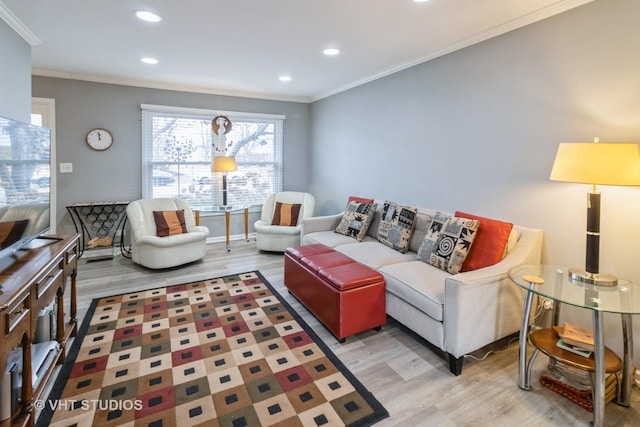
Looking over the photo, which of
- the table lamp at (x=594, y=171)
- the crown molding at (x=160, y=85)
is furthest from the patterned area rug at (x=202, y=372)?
the crown molding at (x=160, y=85)

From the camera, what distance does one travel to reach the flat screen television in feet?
5.65

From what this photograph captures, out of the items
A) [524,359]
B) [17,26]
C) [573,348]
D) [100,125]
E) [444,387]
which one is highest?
[17,26]

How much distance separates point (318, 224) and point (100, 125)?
3.21m

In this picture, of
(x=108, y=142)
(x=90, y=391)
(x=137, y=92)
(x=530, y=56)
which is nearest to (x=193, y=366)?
(x=90, y=391)

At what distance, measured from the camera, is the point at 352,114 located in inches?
183

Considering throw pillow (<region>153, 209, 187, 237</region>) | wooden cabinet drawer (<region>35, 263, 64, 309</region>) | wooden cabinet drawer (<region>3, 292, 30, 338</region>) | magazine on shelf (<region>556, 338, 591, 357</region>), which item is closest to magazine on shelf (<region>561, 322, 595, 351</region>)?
magazine on shelf (<region>556, 338, 591, 357</region>)

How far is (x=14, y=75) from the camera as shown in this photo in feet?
8.95

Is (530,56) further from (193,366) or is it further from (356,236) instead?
(193,366)

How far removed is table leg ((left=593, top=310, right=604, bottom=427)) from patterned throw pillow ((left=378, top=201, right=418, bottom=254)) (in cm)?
169

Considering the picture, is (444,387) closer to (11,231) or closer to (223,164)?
(11,231)

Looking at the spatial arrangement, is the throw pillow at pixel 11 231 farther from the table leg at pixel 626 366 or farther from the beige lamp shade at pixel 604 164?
the table leg at pixel 626 366

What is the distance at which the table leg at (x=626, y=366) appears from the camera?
5.93 feet

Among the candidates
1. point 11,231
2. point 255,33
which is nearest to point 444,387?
point 11,231

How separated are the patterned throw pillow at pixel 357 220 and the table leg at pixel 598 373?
2.29 m
